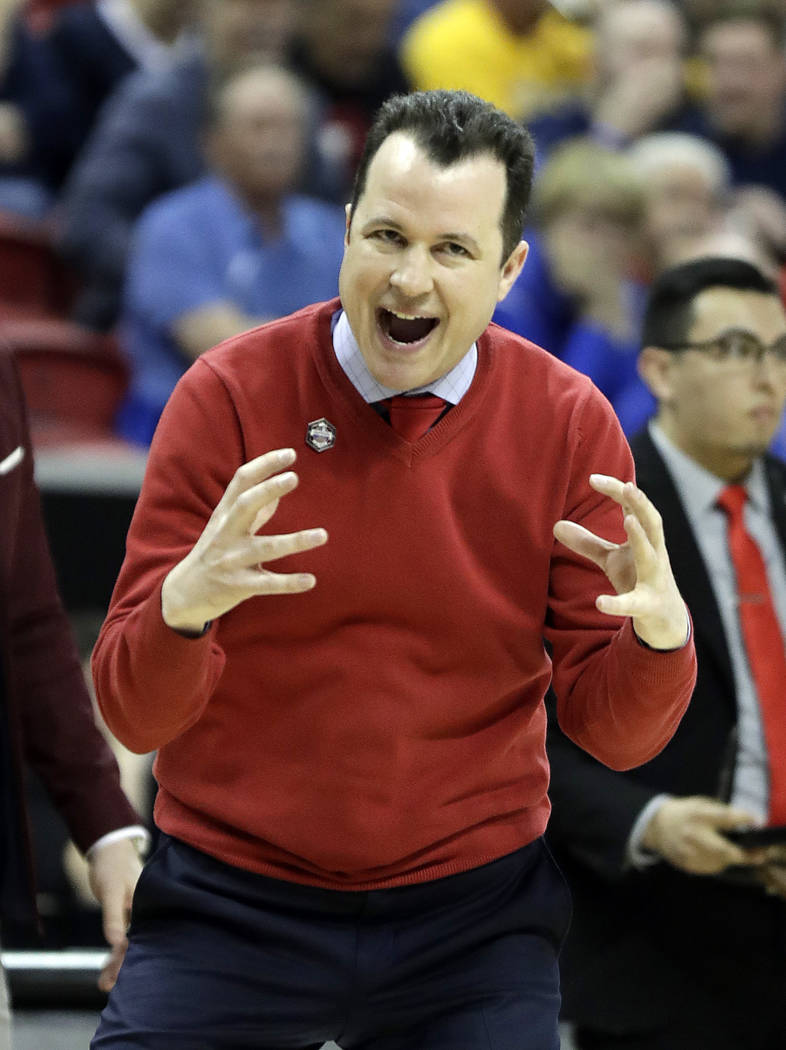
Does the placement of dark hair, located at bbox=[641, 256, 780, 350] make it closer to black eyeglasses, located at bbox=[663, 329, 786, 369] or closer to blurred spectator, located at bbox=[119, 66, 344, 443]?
black eyeglasses, located at bbox=[663, 329, 786, 369]

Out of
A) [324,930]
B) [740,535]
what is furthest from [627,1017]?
[324,930]

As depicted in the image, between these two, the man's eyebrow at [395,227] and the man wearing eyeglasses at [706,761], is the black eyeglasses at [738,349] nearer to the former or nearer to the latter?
the man wearing eyeglasses at [706,761]

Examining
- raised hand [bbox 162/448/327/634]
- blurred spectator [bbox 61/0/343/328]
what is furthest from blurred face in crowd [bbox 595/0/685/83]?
raised hand [bbox 162/448/327/634]

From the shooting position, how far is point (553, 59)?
591cm

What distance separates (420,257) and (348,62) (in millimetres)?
3982

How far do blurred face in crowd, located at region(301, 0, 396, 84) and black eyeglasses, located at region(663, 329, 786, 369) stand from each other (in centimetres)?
310

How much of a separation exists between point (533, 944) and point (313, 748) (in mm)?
347

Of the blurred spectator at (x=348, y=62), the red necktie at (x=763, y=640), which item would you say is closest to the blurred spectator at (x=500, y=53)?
the blurred spectator at (x=348, y=62)

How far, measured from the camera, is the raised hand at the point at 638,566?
1751mm

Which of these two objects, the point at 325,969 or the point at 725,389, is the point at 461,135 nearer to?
the point at 325,969

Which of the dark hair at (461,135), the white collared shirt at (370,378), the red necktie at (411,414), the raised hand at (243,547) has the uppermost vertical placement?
the dark hair at (461,135)

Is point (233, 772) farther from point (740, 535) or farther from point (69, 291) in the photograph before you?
point (69, 291)

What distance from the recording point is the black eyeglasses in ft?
9.17

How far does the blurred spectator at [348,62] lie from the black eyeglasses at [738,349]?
286cm
